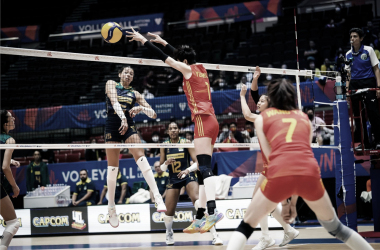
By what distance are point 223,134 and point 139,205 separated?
2979 millimetres

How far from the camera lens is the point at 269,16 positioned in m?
20.8

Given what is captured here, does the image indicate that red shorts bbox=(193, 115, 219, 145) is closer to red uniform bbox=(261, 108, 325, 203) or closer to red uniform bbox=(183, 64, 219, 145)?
red uniform bbox=(183, 64, 219, 145)

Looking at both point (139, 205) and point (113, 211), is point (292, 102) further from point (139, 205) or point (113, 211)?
point (139, 205)

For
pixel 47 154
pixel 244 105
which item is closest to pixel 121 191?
pixel 47 154

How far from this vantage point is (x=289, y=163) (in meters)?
3.90

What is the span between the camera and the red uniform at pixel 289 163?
12.7ft

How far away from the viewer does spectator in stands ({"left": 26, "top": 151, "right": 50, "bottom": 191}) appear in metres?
12.9

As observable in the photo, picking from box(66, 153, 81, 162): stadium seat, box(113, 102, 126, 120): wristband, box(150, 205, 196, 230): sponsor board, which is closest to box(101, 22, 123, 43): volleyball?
box(113, 102, 126, 120): wristband

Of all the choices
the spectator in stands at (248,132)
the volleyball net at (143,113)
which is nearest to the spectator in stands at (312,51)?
the volleyball net at (143,113)

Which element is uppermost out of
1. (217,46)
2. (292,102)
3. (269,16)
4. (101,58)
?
(269,16)

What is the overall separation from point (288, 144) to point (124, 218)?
8252 millimetres

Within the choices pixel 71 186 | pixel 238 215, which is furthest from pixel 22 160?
pixel 238 215

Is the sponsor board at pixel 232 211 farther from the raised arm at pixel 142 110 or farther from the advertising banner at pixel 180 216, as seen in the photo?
the raised arm at pixel 142 110

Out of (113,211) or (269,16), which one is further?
(269,16)
